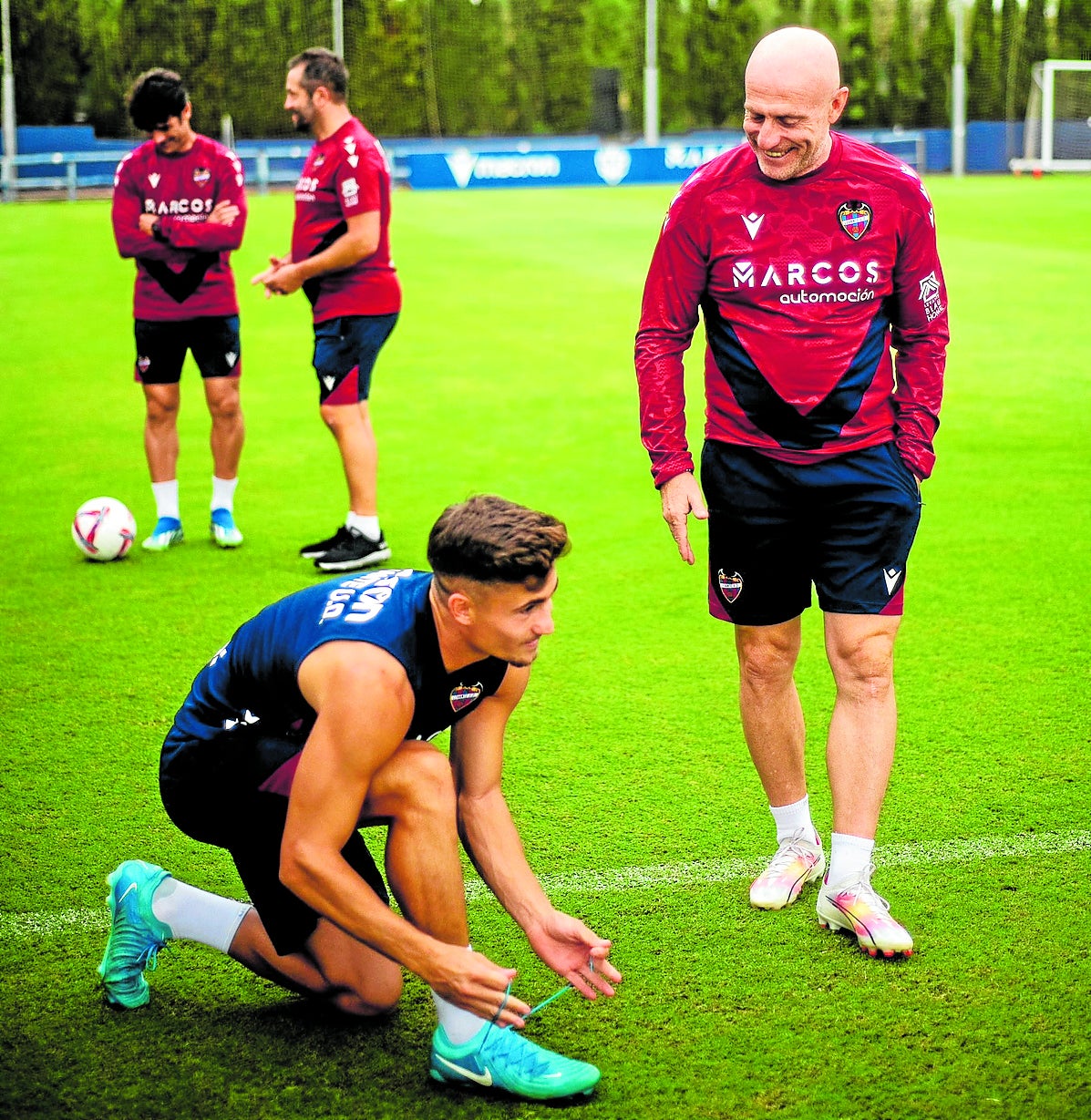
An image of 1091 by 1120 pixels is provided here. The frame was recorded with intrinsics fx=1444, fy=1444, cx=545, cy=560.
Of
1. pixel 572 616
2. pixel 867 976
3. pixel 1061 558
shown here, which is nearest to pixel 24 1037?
pixel 867 976

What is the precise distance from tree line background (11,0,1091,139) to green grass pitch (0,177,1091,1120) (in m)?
32.1

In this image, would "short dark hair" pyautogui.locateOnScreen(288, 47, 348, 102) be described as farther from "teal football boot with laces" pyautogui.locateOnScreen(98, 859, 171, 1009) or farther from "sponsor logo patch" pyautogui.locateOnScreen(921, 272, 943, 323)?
"teal football boot with laces" pyautogui.locateOnScreen(98, 859, 171, 1009)

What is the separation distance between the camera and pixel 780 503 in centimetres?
367

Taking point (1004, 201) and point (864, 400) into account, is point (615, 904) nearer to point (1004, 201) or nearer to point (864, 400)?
point (864, 400)

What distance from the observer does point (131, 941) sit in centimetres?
323

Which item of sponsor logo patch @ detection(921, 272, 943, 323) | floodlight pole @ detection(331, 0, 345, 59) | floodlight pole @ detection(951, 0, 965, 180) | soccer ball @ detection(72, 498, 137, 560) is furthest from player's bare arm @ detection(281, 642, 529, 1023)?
floodlight pole @ detection(331, 0, 345, 59)

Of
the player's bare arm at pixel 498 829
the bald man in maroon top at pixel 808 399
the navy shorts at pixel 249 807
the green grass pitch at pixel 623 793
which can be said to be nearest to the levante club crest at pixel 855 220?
the bald man in maroon top at pixel 808 399

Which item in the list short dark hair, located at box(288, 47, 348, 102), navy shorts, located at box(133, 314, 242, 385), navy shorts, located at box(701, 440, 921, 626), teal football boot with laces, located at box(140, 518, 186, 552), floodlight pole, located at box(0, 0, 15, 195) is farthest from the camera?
floodlight pole, located at box(0, 0, 15, 195)

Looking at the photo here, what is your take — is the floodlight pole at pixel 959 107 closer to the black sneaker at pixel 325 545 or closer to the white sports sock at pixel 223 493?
the white sports sock at pixel 223 493

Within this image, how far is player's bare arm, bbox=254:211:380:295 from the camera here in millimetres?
6805

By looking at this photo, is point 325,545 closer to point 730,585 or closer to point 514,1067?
point 730,585

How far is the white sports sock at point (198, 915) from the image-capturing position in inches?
127

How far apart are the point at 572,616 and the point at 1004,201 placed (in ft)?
74.1

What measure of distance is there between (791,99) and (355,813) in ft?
6.29
